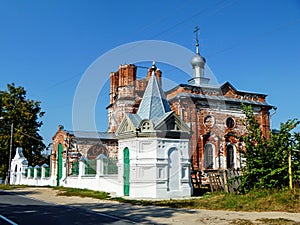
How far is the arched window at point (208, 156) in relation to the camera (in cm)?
2623

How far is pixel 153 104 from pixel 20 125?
25330mm

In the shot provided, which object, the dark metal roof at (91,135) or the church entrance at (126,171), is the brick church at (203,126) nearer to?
the dark metal roof at (91,135)

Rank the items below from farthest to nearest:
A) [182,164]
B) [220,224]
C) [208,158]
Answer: [208,158] → [182,164] → [220,224]

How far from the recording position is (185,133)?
17.9 meters

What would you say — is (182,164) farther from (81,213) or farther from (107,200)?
(81,213)

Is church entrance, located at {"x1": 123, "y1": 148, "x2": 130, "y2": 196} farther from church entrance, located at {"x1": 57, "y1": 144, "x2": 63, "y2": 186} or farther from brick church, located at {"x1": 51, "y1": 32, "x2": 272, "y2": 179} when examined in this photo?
church entrance, located at {"x1": 57, "y1": 144, "x2": 63, "y2": 186}

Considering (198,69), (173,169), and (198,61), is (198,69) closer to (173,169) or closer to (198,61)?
(198,61)

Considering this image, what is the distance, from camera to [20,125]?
3897 cm

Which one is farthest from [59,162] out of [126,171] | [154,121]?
[154,121]

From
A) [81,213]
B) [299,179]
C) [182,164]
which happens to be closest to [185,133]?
[182,164]

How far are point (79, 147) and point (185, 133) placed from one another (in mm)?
13733

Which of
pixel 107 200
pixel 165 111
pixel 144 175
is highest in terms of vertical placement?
pixel 165 111

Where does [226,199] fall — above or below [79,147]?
below

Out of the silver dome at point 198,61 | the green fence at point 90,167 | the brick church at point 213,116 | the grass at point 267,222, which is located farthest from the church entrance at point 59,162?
the grass at point 267,222
